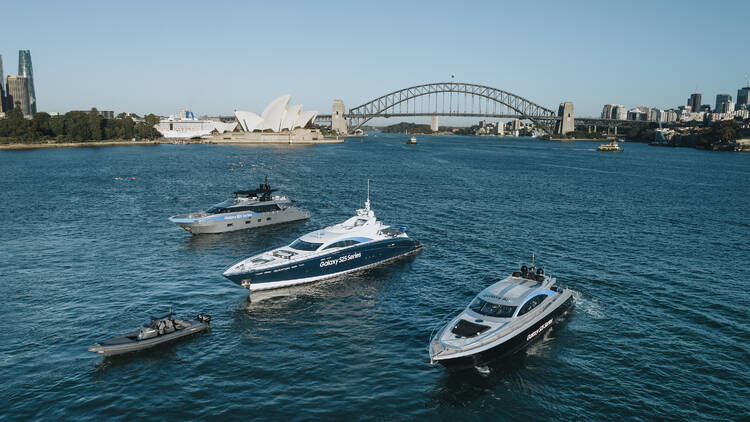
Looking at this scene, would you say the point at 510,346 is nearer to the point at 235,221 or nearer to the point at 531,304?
the point at 531,304

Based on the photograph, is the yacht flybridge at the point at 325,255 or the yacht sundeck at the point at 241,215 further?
the yacht sundeck at the point at 241,215

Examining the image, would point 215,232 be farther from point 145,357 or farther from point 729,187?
point 729,187

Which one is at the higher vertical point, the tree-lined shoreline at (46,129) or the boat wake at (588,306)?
the tree-lined shoreline at (46,129)

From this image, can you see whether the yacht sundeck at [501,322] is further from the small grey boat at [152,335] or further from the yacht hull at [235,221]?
the yacht hull at [235,221]

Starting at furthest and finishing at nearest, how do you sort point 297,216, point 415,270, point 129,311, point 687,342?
point 297,216 < point 415,270 < point 129,311 < point 687,342

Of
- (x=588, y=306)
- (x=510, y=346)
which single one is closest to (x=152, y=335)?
(x=510, y=346)

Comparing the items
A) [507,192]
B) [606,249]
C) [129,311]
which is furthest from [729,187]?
[129,311]

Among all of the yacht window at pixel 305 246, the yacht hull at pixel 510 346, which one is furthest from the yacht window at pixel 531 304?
the yacht window at pixel 305 246
